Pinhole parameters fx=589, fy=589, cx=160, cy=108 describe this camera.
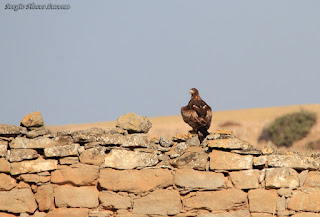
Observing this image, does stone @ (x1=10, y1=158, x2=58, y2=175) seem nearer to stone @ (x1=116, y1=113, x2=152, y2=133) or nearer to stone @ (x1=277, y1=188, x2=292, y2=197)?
stone @ (x1=116, y1=113, x2=152, y2=133)

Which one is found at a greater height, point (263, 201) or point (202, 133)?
point (202, 133)

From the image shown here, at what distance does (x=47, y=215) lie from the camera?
376 inches

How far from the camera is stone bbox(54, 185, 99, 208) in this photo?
9.45 metres

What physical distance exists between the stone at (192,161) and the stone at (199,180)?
0.08 metres

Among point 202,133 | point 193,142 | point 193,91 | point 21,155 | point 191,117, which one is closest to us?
point 21,155

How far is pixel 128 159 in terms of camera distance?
9.48m

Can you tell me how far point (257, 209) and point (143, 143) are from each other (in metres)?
2.09

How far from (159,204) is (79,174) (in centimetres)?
137

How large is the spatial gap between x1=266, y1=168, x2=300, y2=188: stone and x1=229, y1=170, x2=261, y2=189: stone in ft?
0.61

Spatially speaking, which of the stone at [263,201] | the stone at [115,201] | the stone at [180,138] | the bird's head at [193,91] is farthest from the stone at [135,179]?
the bird's head at [193,91]

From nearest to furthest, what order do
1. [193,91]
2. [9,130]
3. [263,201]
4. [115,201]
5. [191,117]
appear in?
1. [263,201]
2. [115,201]
3. [9,130]
4. [191,117]
5. [193,91]

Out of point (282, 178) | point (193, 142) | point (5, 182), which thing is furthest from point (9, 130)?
point (282, 178)

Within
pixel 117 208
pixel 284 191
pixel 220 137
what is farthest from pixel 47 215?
pixel 284 191

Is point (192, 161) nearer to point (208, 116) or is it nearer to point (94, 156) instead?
point (208, 116)
